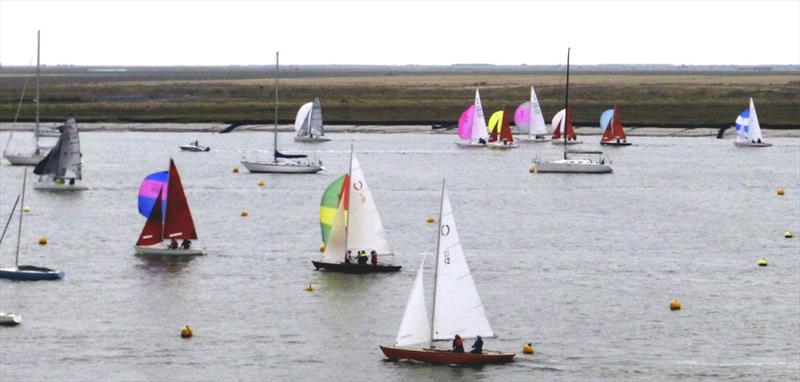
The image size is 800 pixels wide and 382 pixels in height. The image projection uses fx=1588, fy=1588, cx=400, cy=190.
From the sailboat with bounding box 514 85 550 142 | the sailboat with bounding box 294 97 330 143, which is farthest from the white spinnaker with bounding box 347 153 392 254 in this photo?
the sailboat with bounding box 514 85 550 142

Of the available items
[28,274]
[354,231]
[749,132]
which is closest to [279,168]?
[749,132]

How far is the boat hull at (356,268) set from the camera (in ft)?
211

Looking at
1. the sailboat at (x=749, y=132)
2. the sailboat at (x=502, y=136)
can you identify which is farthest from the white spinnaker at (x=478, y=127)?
the sailboat at (x=749, y=132)

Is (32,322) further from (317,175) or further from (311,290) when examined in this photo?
(317,175)

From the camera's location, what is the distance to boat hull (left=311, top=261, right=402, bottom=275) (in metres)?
64.2

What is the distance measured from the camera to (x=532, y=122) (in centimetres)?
14700

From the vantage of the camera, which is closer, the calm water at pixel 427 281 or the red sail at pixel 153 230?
the calm water at pixel 427 281

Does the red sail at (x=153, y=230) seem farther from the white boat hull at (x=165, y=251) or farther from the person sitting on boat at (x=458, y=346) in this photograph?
the person sitting on boat at (x=458, y=346)

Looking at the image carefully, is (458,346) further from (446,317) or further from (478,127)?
(478,127)

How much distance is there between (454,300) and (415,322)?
1.37 meters

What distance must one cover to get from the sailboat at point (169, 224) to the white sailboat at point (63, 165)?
89.3 ft

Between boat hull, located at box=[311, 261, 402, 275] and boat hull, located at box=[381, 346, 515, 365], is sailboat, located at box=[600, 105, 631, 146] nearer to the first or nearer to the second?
boat hull, located at box=[311, 261, 402, 275]

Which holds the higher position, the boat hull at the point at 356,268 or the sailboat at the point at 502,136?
the sailboat at the point at 502,136

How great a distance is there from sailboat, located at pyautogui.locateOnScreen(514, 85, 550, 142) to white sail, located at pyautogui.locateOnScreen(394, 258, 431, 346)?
321 feet
